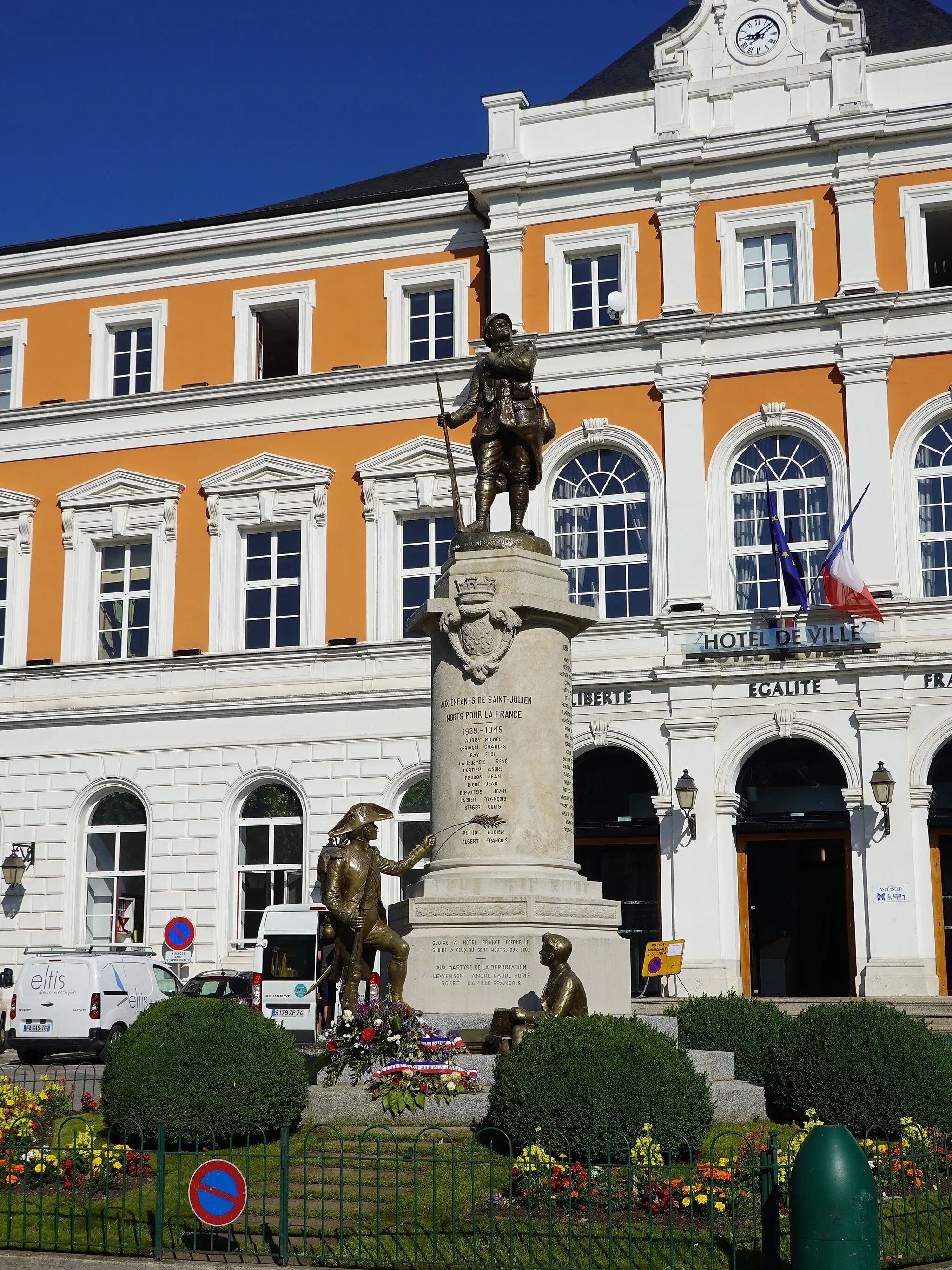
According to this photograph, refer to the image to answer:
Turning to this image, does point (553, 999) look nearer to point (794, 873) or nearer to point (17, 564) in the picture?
point (794, 873)

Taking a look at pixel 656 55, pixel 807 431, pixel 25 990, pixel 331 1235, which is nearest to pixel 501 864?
pixel 331 1235

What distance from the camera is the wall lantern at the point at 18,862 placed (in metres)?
34.0

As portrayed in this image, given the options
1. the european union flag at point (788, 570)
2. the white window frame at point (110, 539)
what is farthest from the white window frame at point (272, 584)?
the european union flag at point (788, 570)

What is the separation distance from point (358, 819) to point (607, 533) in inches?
747

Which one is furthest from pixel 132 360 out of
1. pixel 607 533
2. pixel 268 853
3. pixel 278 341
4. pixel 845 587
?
pixel 845 587

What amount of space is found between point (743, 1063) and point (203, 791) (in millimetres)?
20071

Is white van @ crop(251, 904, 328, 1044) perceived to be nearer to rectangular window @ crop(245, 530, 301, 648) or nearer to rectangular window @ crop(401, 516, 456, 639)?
rectangular window @ crop(245, 530, 301, 648)

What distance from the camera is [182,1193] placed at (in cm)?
1042

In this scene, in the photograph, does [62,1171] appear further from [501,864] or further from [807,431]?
[807,431]

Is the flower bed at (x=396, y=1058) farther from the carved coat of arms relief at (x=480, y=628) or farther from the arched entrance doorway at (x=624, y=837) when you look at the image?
the arched entrance doorway at (x=624, y=837)

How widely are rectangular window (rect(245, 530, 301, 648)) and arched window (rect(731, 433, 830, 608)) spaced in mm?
9423

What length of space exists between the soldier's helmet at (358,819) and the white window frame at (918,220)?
21116mm

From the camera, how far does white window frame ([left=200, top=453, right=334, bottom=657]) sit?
33.7 m

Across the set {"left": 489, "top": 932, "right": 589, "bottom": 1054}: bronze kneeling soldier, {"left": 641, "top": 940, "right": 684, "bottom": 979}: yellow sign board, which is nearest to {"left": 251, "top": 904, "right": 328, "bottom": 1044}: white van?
{"left": 641, "top": 940, "right": 684, "bottom": 979}: yellow sign board
